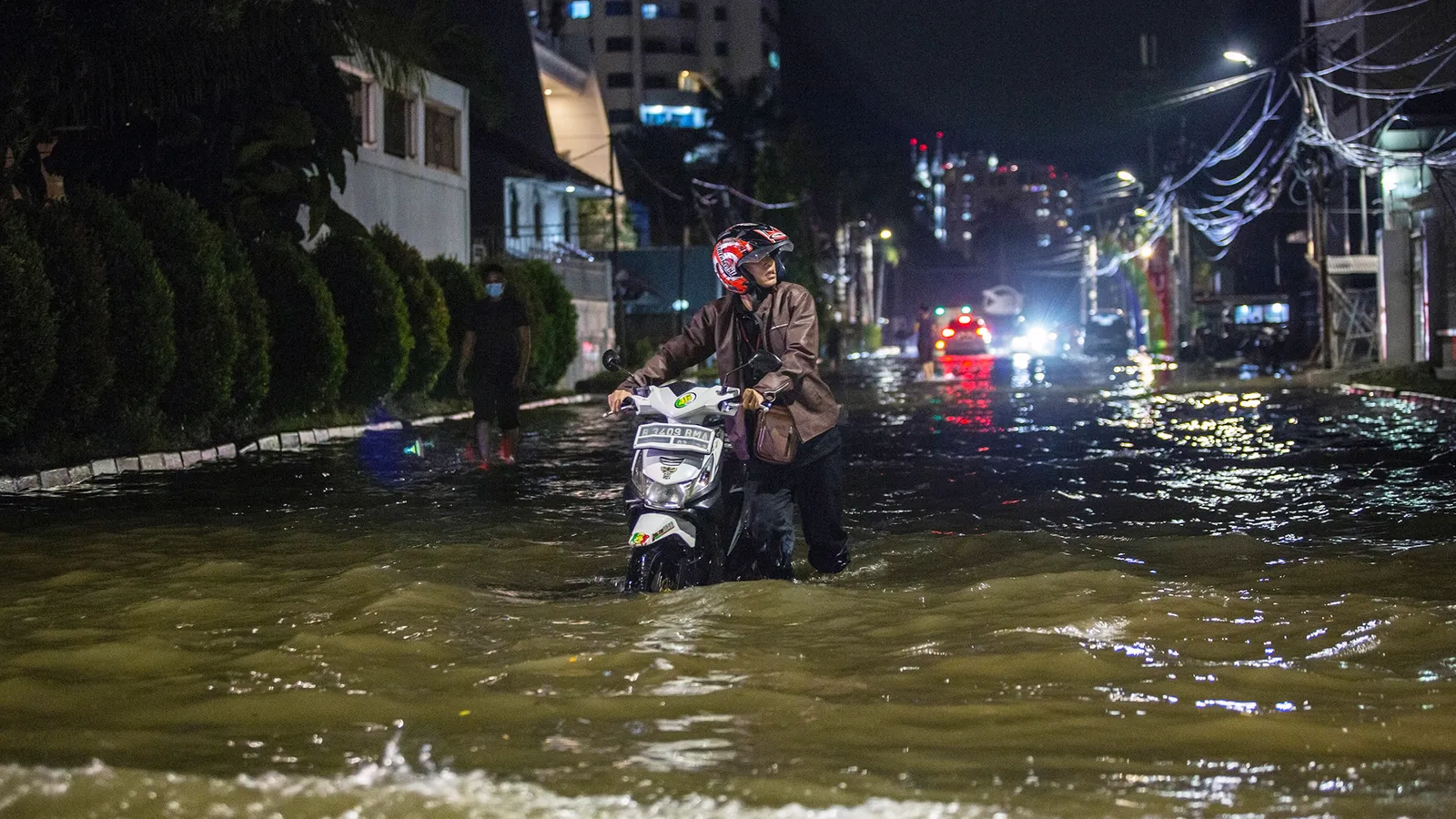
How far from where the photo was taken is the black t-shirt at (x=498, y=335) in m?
15.5

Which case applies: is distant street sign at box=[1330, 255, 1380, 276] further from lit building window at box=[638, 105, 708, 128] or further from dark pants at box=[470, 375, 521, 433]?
lit building window at box=[638, 105, 708, 128]

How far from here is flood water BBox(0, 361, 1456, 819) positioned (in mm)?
4363

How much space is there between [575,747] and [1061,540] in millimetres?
5765

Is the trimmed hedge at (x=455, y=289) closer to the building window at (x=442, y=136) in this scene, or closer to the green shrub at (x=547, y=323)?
the green shrub at (x=547, y=323)

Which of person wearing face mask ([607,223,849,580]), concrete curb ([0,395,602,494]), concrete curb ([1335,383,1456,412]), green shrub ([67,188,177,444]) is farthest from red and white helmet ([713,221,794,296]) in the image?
concrete curb ([1335,383,1456,412])

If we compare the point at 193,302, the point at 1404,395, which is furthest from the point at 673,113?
the point at 193,302

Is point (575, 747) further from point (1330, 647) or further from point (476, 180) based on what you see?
point (476, 180)

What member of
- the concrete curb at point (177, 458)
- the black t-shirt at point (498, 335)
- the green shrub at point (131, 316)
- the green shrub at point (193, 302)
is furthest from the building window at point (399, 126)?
the black t-shirt at point (498, 335)

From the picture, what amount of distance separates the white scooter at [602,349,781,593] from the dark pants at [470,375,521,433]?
324 inches

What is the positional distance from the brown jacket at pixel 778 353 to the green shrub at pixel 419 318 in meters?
18.3

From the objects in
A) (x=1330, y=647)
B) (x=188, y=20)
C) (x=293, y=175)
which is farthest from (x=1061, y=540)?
(x=293, y=175)

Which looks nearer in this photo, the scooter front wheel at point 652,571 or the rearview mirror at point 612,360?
the scooter front wheel at point 652,571

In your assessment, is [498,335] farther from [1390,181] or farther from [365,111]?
[1390,181]

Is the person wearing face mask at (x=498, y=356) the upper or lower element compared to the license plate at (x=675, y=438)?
upper
